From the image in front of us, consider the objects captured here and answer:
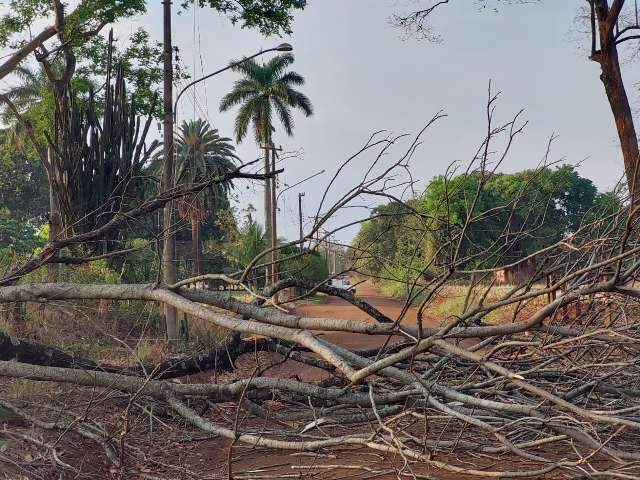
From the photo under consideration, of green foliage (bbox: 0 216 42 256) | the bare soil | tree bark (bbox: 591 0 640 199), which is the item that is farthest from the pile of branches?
green foliage (bbox: 0 216 42 256)

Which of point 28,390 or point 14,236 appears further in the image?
point 14,236

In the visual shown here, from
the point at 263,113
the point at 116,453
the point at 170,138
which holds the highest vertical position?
the point at 263,113

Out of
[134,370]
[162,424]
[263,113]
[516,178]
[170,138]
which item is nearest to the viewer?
[162,424]

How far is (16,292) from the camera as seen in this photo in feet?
16.2

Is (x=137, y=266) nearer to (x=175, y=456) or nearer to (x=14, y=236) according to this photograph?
(x=175, y=456)

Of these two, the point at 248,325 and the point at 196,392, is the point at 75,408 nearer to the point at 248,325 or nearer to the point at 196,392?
the point at 196,392

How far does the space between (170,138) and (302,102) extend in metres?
19.6

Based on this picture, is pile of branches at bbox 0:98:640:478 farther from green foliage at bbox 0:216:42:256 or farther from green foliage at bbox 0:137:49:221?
green foliage at bbox 0:137:49:221

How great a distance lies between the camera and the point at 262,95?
30281mm

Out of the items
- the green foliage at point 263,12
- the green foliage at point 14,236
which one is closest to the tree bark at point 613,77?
the green foliage at point 263,12

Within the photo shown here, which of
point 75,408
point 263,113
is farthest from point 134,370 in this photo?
point 263,113

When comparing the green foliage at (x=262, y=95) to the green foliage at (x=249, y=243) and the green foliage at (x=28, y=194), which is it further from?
the green foliage at (x=28, y=194)

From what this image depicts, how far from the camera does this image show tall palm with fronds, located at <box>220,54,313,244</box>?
30.3 m

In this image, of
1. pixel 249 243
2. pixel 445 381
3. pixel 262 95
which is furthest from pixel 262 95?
pixel 445 381
